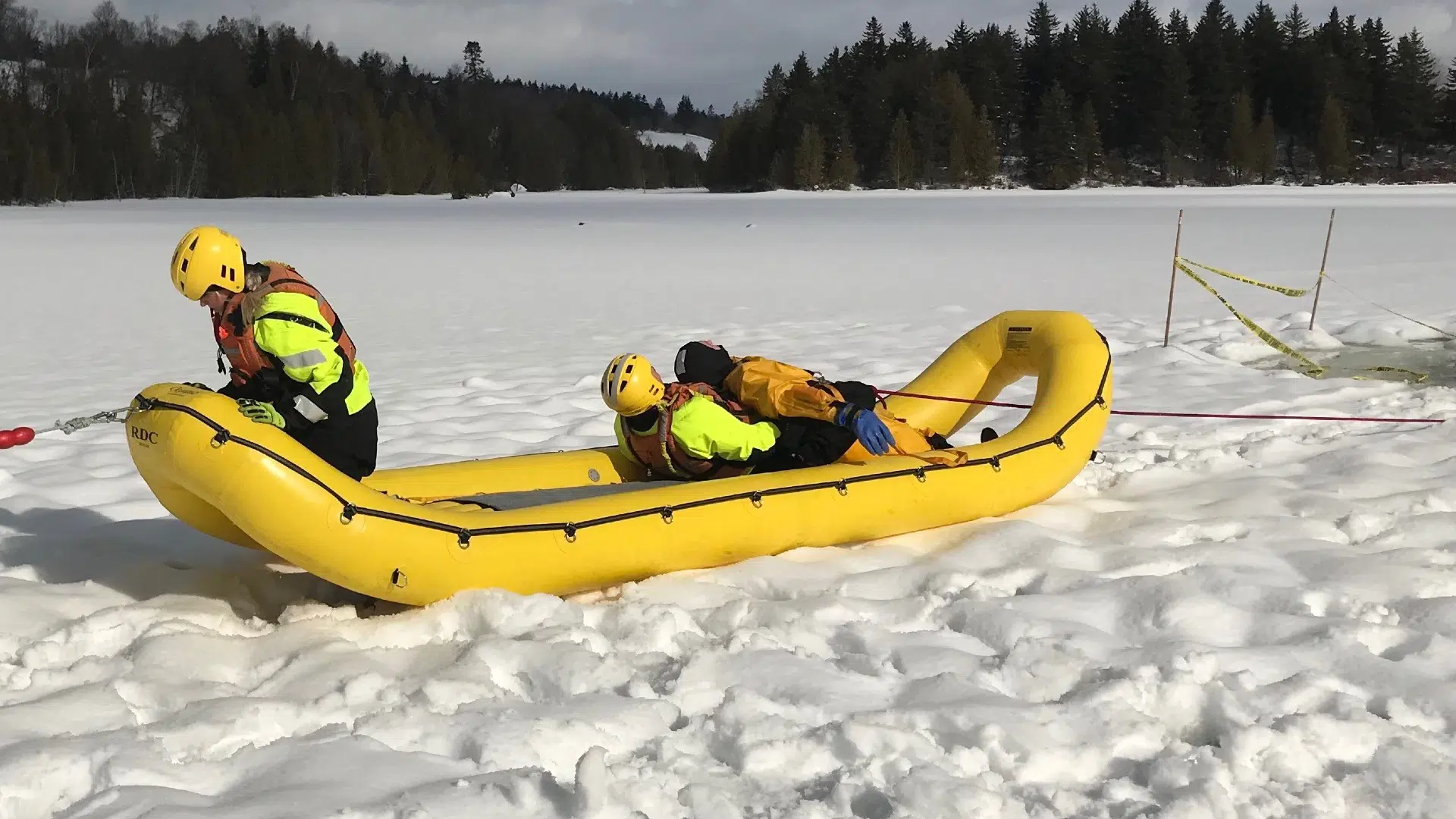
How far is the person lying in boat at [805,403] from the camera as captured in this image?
3.98m

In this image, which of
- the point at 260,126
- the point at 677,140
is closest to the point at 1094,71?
the point at 260,126

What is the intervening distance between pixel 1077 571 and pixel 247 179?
208ft

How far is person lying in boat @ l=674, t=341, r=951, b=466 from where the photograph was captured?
157 inches

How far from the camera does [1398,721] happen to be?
2531mm

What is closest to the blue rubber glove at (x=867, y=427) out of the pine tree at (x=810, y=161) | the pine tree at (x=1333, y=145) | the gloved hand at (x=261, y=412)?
the gloved hand at (x=261, y=412)

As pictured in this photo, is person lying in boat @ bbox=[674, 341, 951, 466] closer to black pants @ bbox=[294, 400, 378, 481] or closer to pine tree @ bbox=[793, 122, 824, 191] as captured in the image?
black pants @ bbox=[294, 400, 378, 481]

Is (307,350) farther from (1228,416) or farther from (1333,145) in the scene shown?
(1333,145)

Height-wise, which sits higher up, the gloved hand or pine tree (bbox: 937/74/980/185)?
pine tree (bbox: 937/74/980/185)

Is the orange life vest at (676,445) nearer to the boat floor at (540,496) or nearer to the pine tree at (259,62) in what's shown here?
the boat floor at (540,496)

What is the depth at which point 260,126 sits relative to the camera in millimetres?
60938

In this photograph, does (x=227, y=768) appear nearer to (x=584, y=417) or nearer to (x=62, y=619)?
(x=62, y=619)

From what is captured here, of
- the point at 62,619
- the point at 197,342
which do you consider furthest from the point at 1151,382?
the point at 197,342

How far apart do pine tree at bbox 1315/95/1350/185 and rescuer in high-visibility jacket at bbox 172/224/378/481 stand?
53802 millimetres

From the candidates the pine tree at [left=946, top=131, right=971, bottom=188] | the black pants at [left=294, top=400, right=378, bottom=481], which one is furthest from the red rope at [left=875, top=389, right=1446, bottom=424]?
the pine tree at [left=946, top=131, right=971, bottom=188]
